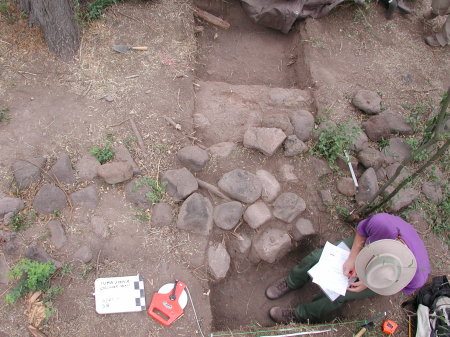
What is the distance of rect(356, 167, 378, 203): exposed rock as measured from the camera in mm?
3553

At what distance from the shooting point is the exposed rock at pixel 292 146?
364 cm

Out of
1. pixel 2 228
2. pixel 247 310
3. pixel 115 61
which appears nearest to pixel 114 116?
pixel 115 61

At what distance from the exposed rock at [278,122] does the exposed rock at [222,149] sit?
0.41m

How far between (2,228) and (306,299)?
8.77ft

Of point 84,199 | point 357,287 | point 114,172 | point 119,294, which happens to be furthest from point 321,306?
point 84,199

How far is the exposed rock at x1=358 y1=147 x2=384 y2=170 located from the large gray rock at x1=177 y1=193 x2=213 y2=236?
160 cm

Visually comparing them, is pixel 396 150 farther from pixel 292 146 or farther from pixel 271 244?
pixel 271 244

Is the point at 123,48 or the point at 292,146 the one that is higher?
the point at 123,48

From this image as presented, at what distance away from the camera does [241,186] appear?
343 cm

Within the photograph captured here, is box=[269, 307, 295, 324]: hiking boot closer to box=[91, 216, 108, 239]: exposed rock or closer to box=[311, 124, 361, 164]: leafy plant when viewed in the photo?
box=[311, 124, 361, 164]: leafy plant

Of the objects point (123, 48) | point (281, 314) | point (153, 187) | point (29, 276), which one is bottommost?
point (281, 314)

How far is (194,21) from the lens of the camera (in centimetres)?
471

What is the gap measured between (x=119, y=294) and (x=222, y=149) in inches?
61.0

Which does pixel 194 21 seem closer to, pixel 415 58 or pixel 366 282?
pixel 415 58
